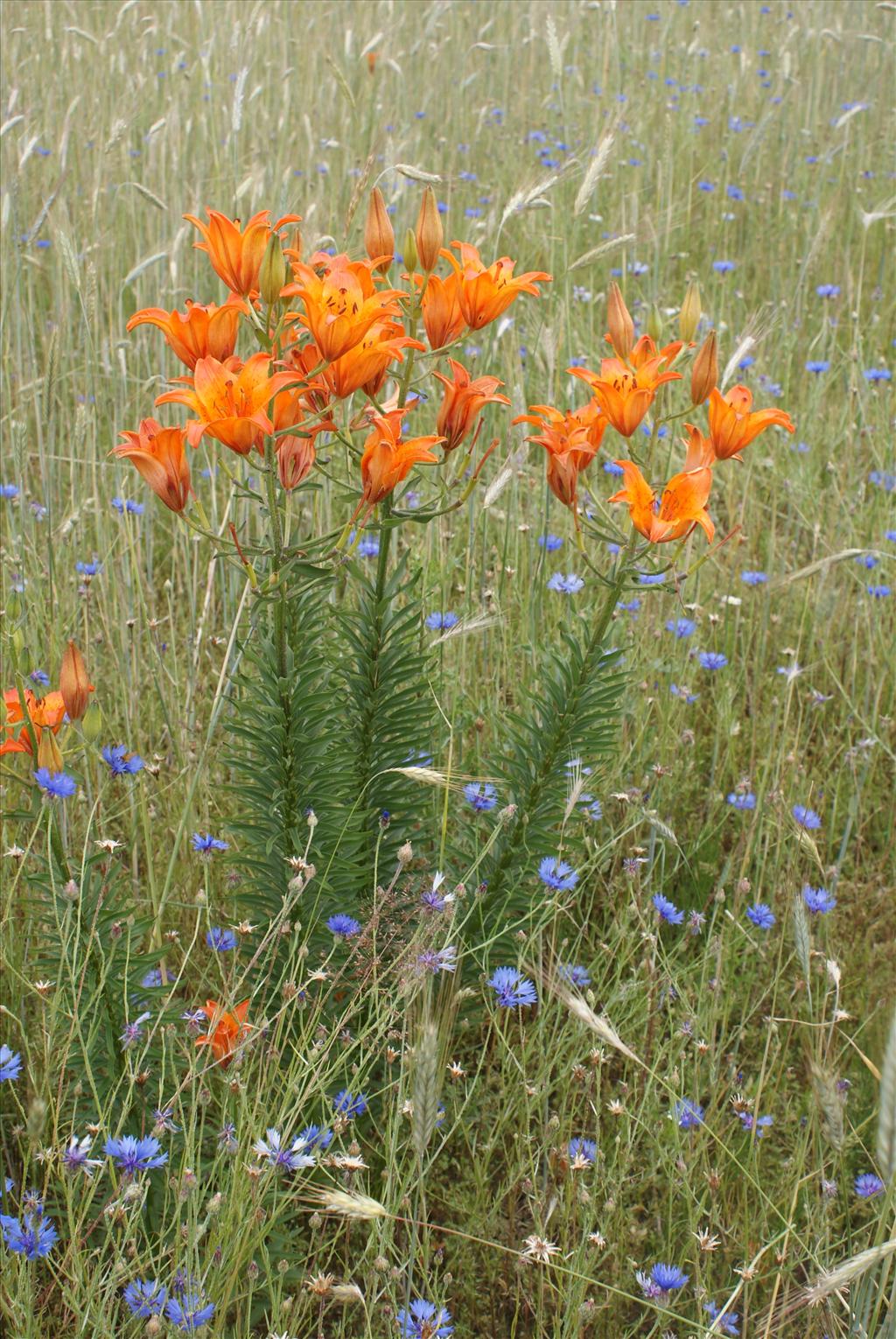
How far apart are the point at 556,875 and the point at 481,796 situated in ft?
0.67

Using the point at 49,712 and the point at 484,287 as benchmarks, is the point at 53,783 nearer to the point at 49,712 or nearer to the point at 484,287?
the point at 49,712

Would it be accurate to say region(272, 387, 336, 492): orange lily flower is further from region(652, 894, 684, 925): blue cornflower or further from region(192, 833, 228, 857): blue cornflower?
region(652, 894, 684, 925): blue cornflower

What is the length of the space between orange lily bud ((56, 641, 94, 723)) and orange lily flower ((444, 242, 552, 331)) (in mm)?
731

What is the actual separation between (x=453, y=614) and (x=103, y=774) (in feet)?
2.71

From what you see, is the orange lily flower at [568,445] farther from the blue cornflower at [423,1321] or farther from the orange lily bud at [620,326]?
the blue cornflower at [423,1321]

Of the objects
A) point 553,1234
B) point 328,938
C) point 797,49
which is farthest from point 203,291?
point 797,49

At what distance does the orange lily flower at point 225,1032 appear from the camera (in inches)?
61.7

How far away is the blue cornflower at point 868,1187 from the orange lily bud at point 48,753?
1346 mm

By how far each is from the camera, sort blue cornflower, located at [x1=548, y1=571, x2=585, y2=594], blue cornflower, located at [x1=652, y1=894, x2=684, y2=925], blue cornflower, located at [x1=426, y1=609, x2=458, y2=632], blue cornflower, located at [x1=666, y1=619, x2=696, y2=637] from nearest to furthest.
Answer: blue cornflower, located at [x1=652, y1=894, x2=684, y2=925]
blue cornflower, located at [x1=426, y1=609, x2=458, y2=632]
blue cornflower, located at [x1=548, y1=571, x2=585, y2=594]
blue cornflower, located at [x1=666, y1=619, x2=696, y2=637]

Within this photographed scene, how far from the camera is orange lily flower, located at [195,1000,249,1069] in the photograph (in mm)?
1567

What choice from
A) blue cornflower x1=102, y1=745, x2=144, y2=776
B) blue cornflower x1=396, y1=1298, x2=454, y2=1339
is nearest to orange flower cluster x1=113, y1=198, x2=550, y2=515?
blue cornflower x1=102, y1=745, x2=144, y2=776

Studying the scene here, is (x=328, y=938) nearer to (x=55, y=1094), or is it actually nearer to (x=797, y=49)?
(x=55, y=1094)

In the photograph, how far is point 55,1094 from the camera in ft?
5.57

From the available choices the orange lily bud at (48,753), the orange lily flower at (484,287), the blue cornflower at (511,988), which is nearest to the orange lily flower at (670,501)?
the orange lily flower at (484,287)
